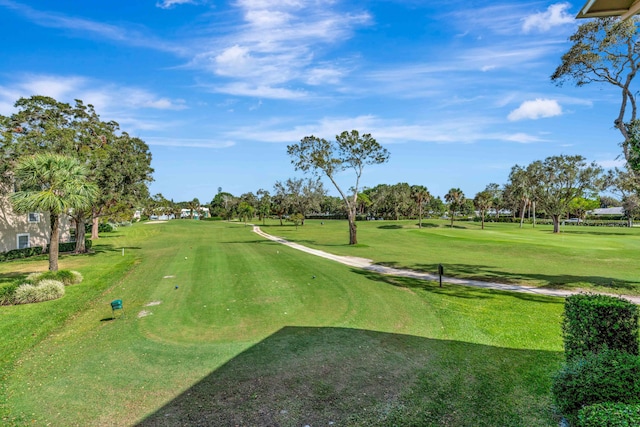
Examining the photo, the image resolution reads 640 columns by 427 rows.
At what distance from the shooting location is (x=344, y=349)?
9.51 m

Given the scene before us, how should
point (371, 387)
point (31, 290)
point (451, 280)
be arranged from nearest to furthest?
point (371, 387)
point (31, 290)
point (451, 280)

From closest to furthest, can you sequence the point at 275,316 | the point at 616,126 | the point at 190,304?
1. the point at 275,316
2. the point at 190,304
3. the point at 616,126

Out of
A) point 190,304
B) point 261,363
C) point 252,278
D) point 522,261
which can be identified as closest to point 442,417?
point 261,363

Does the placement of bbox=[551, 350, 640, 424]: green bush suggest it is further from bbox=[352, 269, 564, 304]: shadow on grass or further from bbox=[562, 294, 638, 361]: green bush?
bbox=[352, 269, 564, 304]: shadow on grass

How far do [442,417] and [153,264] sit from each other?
2598 cm

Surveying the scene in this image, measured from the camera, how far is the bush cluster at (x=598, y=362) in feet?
16.3

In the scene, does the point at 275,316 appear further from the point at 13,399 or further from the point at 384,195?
the point at 384,195

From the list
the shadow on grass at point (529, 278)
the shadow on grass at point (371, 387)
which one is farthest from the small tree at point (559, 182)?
the shadow on grass at point (371, 387)

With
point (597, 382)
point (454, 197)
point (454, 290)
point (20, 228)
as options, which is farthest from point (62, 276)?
point (454, 197)

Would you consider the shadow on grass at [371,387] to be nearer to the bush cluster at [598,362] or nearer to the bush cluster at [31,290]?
the bush cluster at [598,362]

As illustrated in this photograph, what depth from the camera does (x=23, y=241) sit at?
3297cm

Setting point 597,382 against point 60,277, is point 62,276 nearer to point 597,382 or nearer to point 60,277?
point 60,277

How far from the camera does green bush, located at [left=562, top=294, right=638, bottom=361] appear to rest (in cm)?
605

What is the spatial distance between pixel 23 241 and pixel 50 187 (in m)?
20.3
